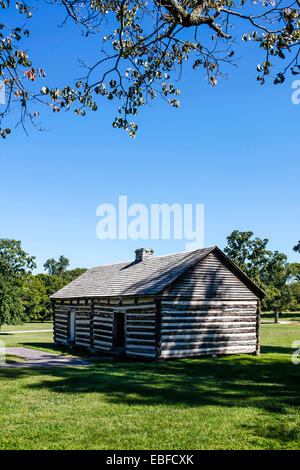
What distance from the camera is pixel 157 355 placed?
55.7ft

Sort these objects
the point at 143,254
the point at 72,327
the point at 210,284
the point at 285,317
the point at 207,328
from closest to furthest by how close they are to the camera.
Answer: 1. the point at 207,328
2. the point at 210,284
3. the point at 143,254
4. the point at 72,327
5. the point at 285,317

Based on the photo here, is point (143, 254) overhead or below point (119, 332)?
overhead

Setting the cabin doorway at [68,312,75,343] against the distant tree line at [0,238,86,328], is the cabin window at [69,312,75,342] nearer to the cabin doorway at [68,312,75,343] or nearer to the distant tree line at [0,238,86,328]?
the cabin doorway at [68,312,75,343]

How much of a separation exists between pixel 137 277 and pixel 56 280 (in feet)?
202

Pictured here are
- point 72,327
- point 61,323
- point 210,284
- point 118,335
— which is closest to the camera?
point 210,284

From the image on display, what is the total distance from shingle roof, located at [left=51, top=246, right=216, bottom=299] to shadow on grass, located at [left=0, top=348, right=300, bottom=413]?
4.05m

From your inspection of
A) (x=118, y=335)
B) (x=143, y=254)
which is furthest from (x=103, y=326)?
(x=143, y=254)

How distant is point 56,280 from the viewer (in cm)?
7906

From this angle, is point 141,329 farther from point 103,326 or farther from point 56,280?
point 56,280

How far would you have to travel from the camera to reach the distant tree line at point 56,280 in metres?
40.4

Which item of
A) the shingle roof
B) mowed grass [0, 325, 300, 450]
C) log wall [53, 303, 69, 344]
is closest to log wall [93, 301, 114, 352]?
the shingle roof

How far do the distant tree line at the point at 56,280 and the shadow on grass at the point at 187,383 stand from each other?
78.9 ft

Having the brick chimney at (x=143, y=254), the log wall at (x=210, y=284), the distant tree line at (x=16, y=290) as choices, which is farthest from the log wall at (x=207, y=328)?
the distant tree line at (x=16, y=290)

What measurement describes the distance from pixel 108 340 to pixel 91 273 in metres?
9.17
